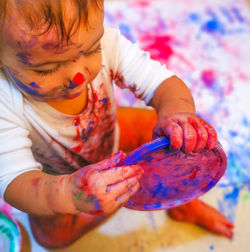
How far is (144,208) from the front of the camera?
57 cm

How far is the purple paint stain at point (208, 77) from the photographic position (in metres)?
0.94

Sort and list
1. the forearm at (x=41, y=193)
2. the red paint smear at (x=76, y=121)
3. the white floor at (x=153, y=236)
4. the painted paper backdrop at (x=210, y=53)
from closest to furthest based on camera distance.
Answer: the forearm at (x=41, y=193)
the red paint smear at (x=76, y=121)
the white floor at (x=153, y=236)
the painted paper backdrop at (x=210, y=53)

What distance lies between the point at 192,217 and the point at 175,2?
0.74m

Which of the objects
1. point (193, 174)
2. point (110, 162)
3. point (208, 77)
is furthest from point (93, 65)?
point (208, 77)

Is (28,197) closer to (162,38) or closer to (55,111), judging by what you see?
(55,111)

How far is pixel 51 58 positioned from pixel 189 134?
0.21m

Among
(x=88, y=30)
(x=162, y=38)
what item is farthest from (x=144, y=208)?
(x=162, y=38)

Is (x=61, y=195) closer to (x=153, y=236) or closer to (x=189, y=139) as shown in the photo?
(x=189, y=139)

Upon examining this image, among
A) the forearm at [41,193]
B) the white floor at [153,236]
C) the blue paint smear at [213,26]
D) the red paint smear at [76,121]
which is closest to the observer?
the forearm at [41,193]

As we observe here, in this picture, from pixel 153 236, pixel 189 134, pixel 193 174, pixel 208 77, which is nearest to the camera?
pixel 189 134

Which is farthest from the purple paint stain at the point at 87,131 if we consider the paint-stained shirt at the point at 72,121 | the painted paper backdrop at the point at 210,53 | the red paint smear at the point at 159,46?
the red paint smear at the point at 159,46

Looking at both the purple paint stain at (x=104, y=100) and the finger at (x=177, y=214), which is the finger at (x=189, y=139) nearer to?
the purple paint stain at (x=104, y=100)

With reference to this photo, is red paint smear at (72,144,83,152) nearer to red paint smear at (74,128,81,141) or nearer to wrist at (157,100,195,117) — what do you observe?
red paint smear at (74,128,81,141)

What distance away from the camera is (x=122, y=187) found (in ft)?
1.38
